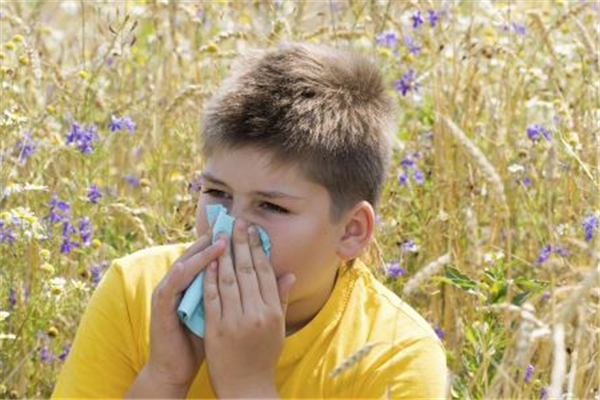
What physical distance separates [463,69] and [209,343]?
1.98 metres

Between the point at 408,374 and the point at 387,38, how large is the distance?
185 centimetres

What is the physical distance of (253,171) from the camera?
2666 millimetres

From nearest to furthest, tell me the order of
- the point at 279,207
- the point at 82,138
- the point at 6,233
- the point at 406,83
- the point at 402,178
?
the point at 279,207 → the point at 6,233 → the point at 82,138 → the point at 402,178 → the point at 406,83

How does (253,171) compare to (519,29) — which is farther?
(519,29)

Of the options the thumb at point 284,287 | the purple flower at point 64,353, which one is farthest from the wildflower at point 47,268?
the thumb at point 284,287

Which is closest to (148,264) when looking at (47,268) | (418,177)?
(47,268)

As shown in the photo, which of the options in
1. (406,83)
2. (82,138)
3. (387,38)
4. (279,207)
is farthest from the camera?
(387,38)

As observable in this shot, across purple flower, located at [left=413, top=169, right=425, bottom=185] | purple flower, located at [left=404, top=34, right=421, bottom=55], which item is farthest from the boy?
purple flower, located at [left=404, top=34, right=421, bottom=55]

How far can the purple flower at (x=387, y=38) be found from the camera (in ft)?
13.9

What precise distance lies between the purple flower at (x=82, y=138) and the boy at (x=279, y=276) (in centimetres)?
88

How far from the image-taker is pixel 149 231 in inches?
159

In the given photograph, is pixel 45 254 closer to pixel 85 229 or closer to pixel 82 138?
pixel 85 229

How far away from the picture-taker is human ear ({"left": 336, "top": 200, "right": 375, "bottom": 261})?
283 cm

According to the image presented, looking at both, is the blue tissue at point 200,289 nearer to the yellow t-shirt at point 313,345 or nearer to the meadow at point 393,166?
the yellow t-shirt at point 313,345
